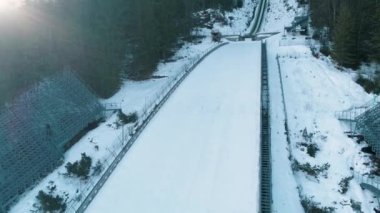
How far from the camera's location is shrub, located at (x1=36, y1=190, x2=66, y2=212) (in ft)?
63.7

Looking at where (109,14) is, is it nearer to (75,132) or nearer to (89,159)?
(75,132)

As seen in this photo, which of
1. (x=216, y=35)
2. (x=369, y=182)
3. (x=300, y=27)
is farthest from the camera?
(x=216, y=35)

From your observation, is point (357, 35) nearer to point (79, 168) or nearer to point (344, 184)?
point (344, 184)

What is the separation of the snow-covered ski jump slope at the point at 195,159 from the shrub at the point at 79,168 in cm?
230

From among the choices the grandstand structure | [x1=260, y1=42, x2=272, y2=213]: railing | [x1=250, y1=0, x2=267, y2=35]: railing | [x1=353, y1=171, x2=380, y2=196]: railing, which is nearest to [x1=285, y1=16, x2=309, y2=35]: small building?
[x1=250, y1=0, x2=267, y2=35]: railing

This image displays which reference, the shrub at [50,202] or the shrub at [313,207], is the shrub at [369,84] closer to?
the shrub at [313,207]

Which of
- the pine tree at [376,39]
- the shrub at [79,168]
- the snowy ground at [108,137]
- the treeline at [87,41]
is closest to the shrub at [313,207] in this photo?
the snowy ground at [108,137]

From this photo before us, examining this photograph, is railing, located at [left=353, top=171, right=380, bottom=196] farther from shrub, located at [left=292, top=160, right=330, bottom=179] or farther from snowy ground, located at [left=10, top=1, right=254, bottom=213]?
snowy ground, located at [left=10, top=1, right=254, bottom=213]

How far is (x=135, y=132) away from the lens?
24.6 m

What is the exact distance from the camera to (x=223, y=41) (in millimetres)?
50344

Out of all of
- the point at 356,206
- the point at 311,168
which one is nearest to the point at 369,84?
Answer: the point at 311,168

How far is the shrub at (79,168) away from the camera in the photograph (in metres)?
22.1

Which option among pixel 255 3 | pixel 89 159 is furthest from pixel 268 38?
pixel 89 159

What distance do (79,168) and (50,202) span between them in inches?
114
